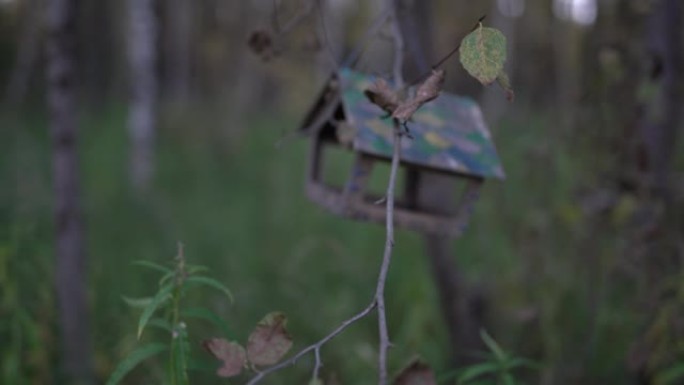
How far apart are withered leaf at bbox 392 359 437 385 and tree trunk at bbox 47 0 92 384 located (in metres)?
2.45

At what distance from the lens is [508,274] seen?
4980 millimetres

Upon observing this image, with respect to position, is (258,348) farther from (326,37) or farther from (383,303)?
(326,37)

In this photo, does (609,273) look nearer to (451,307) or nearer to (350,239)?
(451,307)

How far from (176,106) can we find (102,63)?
9.61 meters

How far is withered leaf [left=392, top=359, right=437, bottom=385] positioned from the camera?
1.61 m

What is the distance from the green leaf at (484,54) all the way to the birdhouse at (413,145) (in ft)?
2.64

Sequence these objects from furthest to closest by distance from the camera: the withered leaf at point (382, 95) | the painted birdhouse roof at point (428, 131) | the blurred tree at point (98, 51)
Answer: the blurred tree at point (98, 51), the painted birdhouse roof at point (428, 131), the withered leaf at point (382, 95)

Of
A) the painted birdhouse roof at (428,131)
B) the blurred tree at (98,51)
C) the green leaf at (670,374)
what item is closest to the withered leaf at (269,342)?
the painted birdhouse roof at (428,131)

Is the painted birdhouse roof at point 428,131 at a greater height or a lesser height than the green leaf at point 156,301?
greater

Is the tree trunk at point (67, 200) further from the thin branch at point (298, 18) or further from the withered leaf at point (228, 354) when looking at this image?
the withered leaf at point (228, 354)

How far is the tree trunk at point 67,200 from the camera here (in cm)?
369

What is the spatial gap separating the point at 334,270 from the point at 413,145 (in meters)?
3.18

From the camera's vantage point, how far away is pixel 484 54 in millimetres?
1615

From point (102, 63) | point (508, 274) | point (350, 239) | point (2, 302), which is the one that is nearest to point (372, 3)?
point (102, 63)
